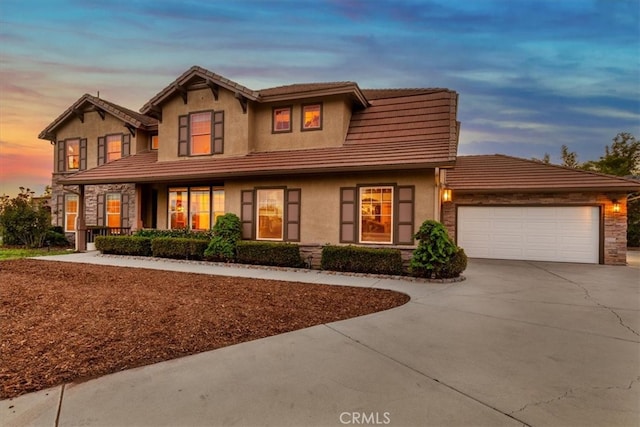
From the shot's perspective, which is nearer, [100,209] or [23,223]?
[23,223]

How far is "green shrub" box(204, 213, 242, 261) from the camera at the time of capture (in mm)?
10742

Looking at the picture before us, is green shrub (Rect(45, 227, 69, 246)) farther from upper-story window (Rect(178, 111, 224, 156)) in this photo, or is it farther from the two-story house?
upper-story window (Rect(178, 111, 224, 156))

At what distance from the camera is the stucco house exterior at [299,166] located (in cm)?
977

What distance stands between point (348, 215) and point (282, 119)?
15.2 ft

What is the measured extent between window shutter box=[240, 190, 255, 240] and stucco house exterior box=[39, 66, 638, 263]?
4 centimetres

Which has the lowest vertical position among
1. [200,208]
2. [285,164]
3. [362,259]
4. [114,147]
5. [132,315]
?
[132,315]

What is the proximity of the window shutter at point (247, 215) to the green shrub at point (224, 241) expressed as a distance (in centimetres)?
43

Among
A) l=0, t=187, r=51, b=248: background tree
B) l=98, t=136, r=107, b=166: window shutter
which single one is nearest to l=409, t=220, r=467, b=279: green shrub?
l=98, t=136, r=107, b=166: window shutter

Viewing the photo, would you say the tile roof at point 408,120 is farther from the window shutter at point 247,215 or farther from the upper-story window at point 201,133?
the upper-story window at point 201,133

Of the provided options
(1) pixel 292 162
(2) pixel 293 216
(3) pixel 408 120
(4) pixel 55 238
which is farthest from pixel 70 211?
Result: (3) pixel 408 120

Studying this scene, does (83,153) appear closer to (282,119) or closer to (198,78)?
(198,78)

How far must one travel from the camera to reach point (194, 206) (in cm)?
1346

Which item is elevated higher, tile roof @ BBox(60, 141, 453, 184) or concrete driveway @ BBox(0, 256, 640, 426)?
tile roof @ BBox(60, 141, 453, 184)

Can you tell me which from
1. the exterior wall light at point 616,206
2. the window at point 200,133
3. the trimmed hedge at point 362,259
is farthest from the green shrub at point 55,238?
the exterior wall light at point 616,206
